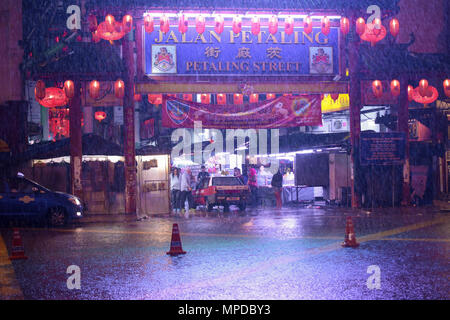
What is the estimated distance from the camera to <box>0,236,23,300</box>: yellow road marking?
800cm

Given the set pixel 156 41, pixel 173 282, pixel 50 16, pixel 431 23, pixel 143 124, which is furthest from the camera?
pixel 143 124

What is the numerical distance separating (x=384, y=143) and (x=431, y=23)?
12.1m

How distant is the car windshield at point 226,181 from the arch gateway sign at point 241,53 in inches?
193

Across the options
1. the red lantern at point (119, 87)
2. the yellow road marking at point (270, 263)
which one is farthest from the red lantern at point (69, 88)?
the yellow road marking at point (270, 263)

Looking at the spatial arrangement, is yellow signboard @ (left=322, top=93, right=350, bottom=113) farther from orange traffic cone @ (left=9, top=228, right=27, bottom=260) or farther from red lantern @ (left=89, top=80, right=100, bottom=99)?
orange traffic cone @ (left=9, top=228, right=27, bottom=260)


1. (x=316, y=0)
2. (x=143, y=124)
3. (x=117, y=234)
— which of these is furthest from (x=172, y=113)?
(x=143, y=124)

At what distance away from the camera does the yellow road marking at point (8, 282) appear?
7996mm

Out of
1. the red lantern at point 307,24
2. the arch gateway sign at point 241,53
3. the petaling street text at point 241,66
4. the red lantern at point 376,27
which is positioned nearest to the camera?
the red lantern at point 376,27

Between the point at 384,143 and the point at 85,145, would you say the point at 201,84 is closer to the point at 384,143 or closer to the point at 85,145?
the point at 85,145

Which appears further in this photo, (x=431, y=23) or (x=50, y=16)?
(x=431, y=23)

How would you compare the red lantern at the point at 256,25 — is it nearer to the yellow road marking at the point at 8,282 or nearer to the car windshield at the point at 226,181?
the car windshield at the point at 226,181

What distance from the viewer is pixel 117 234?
16.5 metres

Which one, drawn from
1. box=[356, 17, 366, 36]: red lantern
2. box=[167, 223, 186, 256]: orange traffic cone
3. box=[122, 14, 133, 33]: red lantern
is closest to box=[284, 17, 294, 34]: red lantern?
box=[356, 17, 366, 36]: red lantern

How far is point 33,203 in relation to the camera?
63.3 ft
